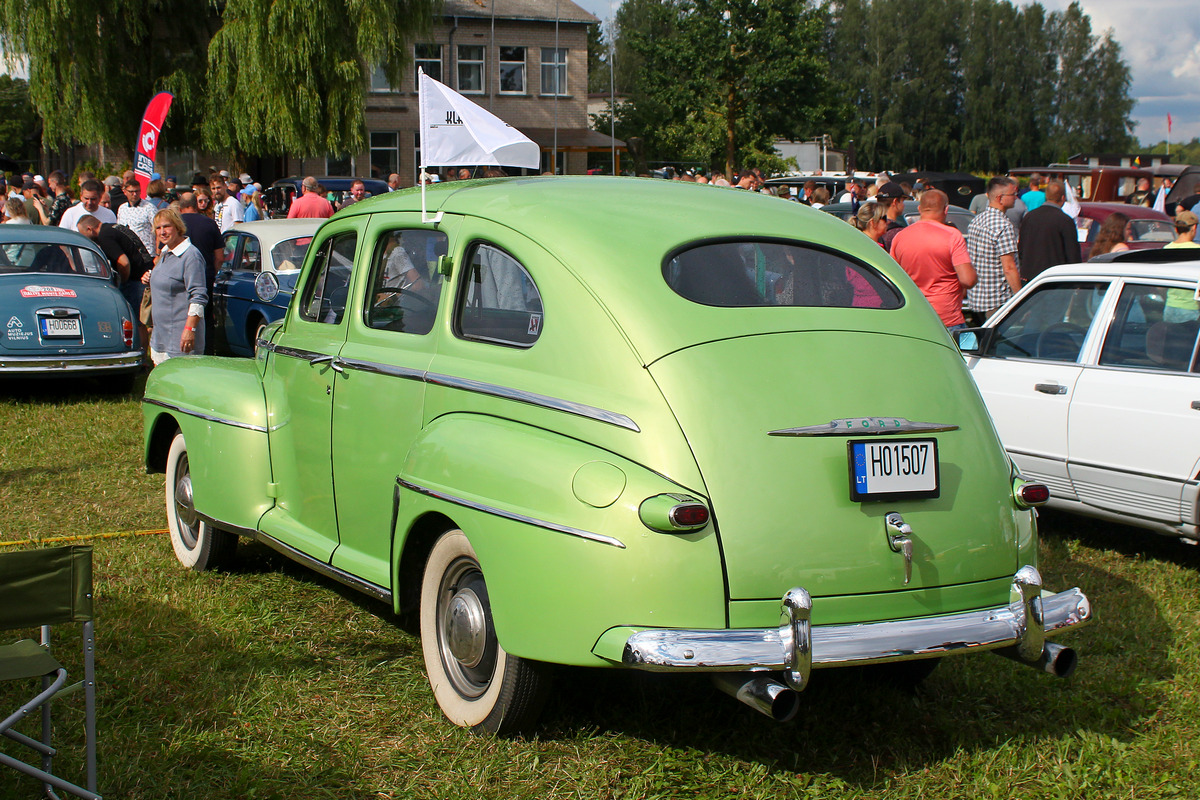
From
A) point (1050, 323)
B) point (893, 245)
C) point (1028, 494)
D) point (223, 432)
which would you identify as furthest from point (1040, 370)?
point (223, 432)

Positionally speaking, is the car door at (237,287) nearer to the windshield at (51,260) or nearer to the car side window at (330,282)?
the windshield at (51,260)

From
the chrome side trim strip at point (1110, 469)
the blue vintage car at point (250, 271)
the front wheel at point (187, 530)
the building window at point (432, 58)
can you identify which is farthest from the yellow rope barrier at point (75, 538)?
the building window at point (432, 58)

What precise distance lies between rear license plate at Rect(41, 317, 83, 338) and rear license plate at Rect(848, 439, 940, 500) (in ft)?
30.3

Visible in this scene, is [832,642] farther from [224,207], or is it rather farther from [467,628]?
[224,207]

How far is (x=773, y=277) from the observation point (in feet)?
13.1

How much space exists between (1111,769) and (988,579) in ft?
2.79

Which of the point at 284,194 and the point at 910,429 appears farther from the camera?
the point at 284,194

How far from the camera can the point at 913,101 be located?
92.2 m

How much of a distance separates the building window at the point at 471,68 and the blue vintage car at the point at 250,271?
3611 cm

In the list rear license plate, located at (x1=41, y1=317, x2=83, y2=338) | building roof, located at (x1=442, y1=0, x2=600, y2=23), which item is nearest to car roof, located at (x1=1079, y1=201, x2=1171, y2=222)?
rear license plate, located at (x1=41, y1=317, x2=83, y2=338)

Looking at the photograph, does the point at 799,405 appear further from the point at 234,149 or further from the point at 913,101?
the point at 913,101

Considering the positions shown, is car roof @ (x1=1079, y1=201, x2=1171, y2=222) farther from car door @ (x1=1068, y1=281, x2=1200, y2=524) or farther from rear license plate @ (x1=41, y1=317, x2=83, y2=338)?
rear license plate @ (x1=41, y1=317, x2=83, y2=338)

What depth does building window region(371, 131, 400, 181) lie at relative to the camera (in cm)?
4625

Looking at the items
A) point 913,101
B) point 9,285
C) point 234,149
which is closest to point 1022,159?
point 913,101
